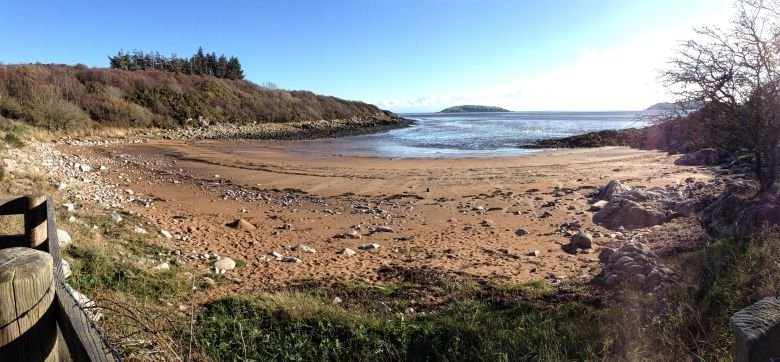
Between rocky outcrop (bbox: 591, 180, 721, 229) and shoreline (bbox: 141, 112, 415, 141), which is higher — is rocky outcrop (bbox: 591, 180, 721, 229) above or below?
below

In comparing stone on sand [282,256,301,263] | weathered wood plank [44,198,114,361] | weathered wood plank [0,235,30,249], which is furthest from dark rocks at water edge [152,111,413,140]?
weathered wood plank [44,198,114,361]

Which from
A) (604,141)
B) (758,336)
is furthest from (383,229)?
(604,141)

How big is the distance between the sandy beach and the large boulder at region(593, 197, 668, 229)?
47 centimetres

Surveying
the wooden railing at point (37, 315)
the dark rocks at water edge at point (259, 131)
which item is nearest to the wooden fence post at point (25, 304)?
the wooden railing at point (37, 315)

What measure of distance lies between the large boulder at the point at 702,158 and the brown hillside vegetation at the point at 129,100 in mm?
34760

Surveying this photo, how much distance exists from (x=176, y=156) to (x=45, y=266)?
24.1m

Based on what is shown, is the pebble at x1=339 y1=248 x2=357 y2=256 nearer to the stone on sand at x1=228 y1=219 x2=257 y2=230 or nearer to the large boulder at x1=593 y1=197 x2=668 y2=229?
the stone on sand at x1=228 y1=219 x2=257 y2=230

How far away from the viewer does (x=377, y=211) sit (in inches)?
480

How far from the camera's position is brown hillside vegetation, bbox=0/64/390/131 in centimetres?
3039

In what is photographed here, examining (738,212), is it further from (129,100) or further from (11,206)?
(129,100)

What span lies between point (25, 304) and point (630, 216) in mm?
10756

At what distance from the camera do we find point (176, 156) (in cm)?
2406

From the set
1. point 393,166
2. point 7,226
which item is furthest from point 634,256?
point 393,166

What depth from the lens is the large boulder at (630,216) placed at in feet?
33.0
